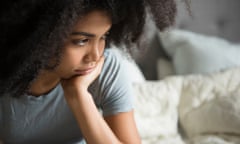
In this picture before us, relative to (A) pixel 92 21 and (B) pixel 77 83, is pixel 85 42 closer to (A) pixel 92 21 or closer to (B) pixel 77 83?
(A) pixel 92 21

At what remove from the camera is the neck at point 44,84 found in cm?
97

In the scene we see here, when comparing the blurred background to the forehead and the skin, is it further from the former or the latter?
the forehead

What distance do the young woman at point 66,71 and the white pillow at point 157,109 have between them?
47 centimetres

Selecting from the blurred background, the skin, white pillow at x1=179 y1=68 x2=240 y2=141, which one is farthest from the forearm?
the blurred background

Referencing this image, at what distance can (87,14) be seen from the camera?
0.78 metres

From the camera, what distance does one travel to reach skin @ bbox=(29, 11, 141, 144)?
2.63 feet

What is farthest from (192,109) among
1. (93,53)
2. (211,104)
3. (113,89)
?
(93,53)

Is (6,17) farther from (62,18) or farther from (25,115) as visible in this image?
(25,115)

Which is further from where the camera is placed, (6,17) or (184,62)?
(184,62)

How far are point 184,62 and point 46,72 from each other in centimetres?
102

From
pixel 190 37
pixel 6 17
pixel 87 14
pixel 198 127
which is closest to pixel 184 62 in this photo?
pixel 190 37

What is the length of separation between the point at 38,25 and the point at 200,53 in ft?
3.97

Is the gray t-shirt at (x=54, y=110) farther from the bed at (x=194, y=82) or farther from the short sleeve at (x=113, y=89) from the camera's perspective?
the bed at (x=194, y=82)

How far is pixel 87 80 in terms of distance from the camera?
958mm
